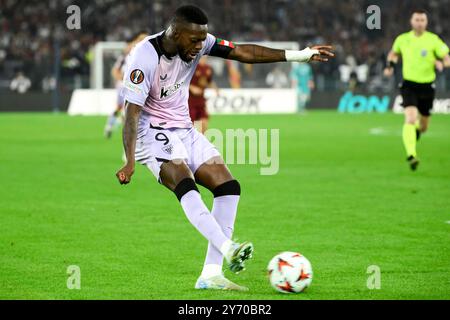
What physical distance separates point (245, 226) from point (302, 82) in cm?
2685

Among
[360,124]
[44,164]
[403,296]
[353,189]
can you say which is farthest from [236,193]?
[360,124]

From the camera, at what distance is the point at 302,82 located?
36.5 metres

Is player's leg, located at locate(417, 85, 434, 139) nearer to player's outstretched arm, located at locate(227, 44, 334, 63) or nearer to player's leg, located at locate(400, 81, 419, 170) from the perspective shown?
player's leg, located at locate(400, 81, 419, 170)

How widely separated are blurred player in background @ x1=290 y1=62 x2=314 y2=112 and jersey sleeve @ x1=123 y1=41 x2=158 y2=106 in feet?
96.6

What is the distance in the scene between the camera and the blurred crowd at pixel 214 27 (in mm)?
38094

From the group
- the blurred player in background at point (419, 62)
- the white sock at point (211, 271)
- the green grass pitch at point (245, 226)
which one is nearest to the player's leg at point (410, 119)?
the blurred player in background at point (419, 62)

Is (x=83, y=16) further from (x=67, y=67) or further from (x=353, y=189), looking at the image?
(x=353, y=189)

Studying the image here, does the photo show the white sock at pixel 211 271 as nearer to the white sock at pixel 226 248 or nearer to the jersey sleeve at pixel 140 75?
the white sock at pixel 226 248

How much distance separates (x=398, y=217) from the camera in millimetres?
10672

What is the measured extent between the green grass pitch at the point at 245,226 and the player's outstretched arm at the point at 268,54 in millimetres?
1685

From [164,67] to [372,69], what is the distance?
33.5 metres

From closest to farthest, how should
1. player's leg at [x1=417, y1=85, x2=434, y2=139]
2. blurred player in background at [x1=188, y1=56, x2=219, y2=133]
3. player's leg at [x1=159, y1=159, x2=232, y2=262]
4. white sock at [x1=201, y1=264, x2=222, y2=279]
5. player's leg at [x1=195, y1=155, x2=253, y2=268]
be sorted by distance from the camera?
player's leg at [x1=159, y1=159, x2=232, y2=262], white sock at [x1=201, y1=264, x2=222, y2=279], player's leg at [x1=195, y1=155, x2=253, y2=268], player's leg at [x1=417, y1=85, x2=434, y2=139], blurred player in background at [x1=188, y1=56, x2=219, y2=133]

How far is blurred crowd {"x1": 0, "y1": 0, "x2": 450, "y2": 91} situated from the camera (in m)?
38.1

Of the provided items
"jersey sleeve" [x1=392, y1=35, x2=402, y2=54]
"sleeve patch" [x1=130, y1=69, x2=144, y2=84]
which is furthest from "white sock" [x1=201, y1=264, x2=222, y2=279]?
"jersey sleeve" [x1=392, y1=35, x2=402, y2=54]
